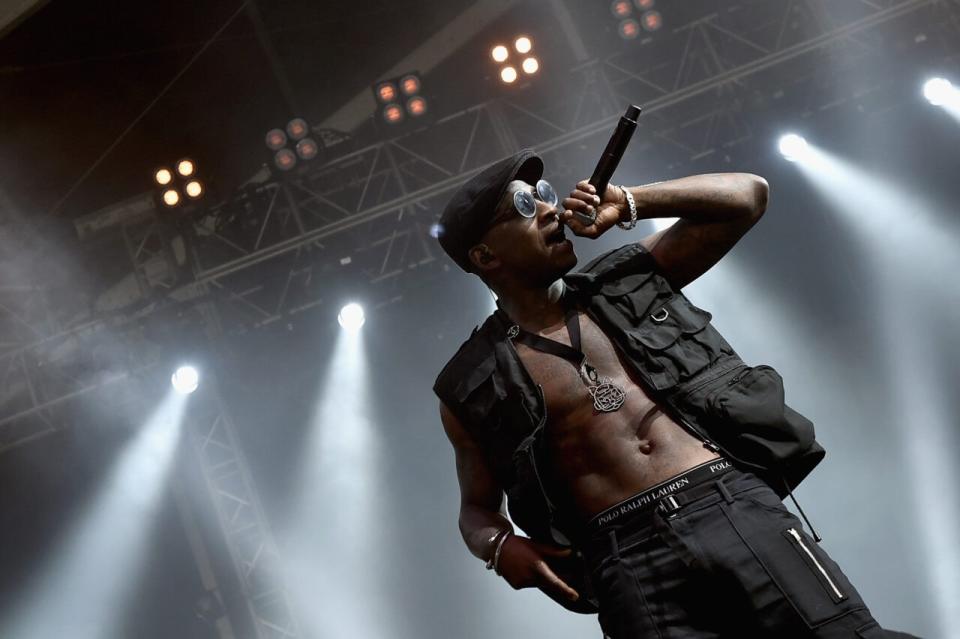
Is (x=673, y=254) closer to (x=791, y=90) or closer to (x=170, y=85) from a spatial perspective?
(x=791, y=90)

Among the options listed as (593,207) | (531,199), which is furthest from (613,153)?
(531,199)

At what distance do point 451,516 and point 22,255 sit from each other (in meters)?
4.80

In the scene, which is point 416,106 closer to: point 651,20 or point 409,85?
point 409,85

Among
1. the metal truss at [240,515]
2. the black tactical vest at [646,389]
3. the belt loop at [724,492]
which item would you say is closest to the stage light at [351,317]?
the metal truss at [240,515]

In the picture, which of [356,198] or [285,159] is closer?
[285,159]

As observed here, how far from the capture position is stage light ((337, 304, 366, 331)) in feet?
30.2

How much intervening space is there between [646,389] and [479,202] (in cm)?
69

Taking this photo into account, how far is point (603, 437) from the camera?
2.35 m

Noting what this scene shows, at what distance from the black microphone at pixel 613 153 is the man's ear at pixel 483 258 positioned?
345mm

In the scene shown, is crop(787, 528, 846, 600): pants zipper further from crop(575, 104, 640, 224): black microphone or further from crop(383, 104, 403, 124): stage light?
crop(383, 104, 403, 124): stage light

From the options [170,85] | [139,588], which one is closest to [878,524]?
[139,588]

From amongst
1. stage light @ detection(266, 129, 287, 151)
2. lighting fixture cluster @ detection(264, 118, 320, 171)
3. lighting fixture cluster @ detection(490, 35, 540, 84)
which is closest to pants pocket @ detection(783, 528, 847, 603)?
lighting fixture cluster @ detection(490, 35, 540, 84)

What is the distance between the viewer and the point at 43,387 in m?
8.71

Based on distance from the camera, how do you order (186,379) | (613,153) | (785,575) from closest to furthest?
(785,575), (613,153), (186,379)
